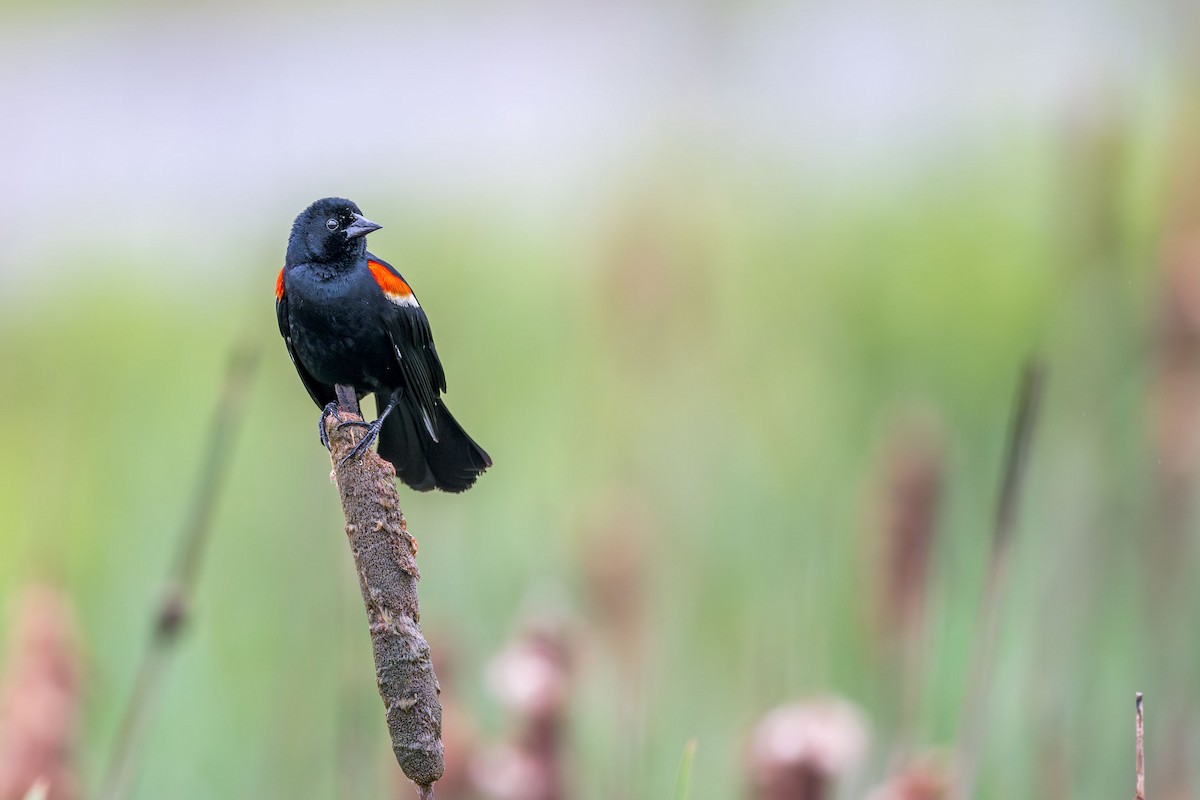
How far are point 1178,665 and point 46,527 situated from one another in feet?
6.95

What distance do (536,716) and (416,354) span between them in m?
0.70

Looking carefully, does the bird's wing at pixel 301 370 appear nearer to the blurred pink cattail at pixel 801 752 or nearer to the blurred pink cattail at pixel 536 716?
the blurred pink cattail at pixel 536 716

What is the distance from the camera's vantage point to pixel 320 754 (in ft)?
8.41

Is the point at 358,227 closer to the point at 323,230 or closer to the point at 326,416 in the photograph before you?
the point at 323,230

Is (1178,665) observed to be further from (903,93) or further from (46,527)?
(903,93)

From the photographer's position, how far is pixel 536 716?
4.90ft

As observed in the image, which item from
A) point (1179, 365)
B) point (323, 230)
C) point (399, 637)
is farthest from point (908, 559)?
point (399, 637)

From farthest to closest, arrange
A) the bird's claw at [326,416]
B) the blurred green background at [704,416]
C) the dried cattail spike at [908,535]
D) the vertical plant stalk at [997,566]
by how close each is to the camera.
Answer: the blurred green background at [704,416]
the dried cattail spike at [908,535]
the vertical plant stalk at [997,566]
the bird's claw at [326,416]

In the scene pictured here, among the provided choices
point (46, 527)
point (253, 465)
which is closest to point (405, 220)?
point (253, 465)

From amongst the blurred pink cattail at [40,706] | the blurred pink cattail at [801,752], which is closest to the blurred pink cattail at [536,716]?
the blurred pink cattail at [801,752]

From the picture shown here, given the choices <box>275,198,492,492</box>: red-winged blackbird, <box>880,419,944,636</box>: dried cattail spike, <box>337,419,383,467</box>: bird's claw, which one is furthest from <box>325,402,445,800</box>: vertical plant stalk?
<box>880,419,944,636</box>: dried cattail spike

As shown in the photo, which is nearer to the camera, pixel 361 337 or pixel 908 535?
pixel 361 337

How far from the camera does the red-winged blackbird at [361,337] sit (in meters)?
0.91

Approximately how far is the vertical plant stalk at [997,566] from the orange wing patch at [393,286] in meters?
0.49
